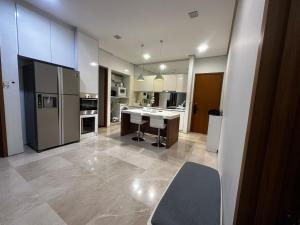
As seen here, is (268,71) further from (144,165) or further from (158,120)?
(158,120)

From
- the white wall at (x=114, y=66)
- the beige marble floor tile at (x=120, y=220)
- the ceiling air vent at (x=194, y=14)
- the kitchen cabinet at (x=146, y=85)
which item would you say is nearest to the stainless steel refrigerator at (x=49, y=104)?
the white wall at (x=114, y=66)

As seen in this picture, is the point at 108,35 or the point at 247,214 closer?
the point at 247,214

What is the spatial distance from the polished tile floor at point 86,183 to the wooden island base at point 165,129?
1.47 feet

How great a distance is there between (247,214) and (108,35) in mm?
4346

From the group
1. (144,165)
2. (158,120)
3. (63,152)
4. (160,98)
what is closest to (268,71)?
(144,165)

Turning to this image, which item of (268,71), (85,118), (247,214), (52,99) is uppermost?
(268,71)

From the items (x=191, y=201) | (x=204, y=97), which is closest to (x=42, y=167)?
(x=191, y=201)

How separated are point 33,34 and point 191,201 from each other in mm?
3946

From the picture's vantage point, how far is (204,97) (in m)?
5.15

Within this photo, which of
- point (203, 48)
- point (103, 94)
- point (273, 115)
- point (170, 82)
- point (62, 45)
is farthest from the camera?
point (170, 82)

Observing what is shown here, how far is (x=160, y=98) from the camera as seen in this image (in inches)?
255

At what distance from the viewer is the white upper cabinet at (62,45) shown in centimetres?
313

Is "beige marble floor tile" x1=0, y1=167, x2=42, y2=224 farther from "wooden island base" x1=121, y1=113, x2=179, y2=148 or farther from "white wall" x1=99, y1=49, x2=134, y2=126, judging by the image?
"white wall" x1=99, y1=49, x2=134, y2=126

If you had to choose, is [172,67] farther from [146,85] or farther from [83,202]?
[83,202]
